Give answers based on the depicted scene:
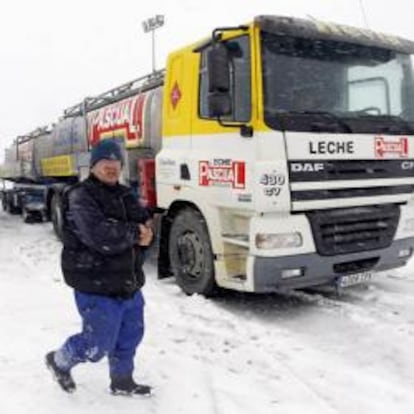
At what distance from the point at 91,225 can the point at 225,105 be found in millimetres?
2629

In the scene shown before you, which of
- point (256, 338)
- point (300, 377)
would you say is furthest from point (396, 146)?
point (300, 377)

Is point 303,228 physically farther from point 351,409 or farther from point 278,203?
point 351,409

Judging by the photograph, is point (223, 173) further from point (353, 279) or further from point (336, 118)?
point (353, 279)

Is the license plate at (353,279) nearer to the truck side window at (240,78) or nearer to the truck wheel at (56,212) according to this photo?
the truck side window at (240,78)

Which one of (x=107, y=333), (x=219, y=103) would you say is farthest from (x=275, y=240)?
(x=107, y=333)

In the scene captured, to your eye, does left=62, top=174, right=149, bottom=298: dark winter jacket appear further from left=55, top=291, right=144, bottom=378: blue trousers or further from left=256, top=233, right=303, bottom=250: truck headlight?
left=256, top=233, right=303, bottom=250: truck headlight

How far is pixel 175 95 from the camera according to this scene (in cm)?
773

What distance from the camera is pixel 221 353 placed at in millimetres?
5664

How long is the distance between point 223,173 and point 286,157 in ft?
2.55

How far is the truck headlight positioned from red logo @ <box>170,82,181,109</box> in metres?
2.00

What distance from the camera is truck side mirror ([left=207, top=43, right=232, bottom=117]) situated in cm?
638

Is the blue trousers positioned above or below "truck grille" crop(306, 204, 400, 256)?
below

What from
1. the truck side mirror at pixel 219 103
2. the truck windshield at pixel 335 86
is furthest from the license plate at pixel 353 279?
the truck side mirror at pixel 219 103

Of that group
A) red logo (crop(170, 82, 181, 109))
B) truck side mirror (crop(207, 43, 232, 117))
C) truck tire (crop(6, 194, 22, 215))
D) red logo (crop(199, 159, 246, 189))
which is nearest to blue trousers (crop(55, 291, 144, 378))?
red logo (crop(199, 159, 246, 189))
